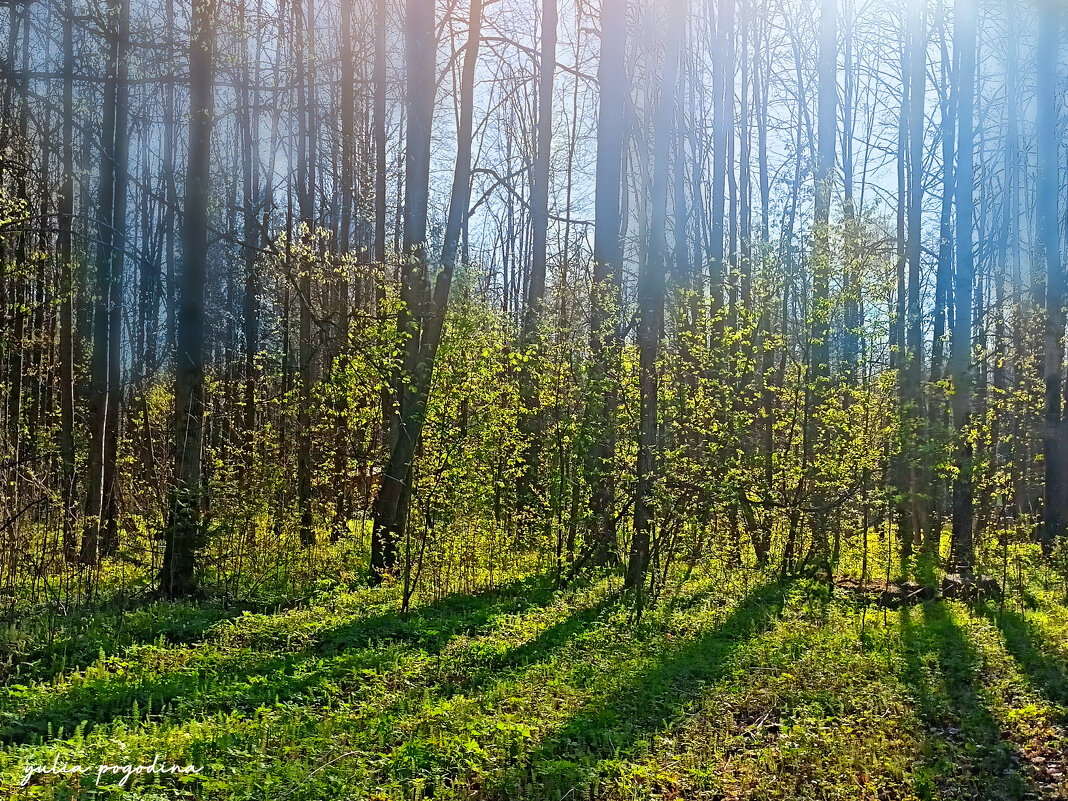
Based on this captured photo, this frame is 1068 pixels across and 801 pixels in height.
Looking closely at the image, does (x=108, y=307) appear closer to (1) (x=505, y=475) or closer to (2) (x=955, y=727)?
(1) (x=505, y=475)

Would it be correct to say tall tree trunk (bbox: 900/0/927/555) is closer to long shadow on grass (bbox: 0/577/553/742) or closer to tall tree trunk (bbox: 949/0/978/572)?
tall tree trunk (bbox: 949/0/978/572)

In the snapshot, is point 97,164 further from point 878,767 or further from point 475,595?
point 878,767

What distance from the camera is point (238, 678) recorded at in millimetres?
5430

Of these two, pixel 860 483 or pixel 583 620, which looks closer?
pixel 583 620

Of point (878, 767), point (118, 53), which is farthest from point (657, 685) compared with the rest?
point (118, 53)

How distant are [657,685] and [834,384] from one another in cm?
522

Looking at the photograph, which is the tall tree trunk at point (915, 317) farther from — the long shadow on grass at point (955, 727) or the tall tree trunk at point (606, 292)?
the tall tree trunk at point (606, 292)

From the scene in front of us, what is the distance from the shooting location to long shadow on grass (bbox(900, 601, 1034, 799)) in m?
4.27

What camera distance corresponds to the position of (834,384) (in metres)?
9.38

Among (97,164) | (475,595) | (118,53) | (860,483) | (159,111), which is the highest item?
(159,111)

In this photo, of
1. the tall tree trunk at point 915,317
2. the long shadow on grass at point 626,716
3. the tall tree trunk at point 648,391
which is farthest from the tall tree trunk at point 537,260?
the tall tree trunk at point 915,317

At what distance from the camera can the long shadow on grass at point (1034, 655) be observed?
5906mm

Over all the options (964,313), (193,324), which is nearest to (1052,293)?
(964,313)

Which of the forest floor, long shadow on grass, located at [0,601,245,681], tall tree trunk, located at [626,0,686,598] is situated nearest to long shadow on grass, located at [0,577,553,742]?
the forest floor
